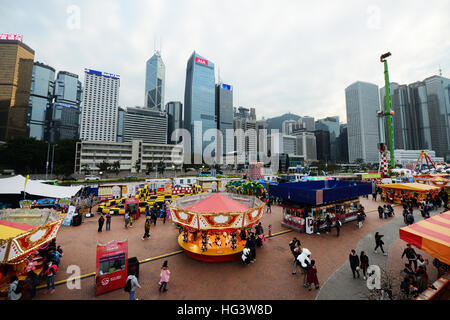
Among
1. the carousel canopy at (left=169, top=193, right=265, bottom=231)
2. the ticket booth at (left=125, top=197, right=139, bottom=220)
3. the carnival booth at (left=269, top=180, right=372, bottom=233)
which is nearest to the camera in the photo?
the carousel canopy at (left=169, top=193, right=265, bottom=231)

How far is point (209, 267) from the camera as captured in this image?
9.09m

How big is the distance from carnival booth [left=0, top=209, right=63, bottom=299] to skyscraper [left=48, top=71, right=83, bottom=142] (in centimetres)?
18634

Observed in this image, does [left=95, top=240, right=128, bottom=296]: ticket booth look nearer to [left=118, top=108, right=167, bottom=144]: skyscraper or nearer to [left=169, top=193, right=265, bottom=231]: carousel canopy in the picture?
[left=169, top=193, right=265, bottom=231]: carousel canopy

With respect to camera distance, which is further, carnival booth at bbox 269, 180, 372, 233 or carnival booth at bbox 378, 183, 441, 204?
carnival booth at bbox 378, 183, 441, 204

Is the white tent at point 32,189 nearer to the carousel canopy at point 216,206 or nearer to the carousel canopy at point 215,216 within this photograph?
the carousel canopy at point 215,216

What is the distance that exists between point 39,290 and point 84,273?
4.83ft

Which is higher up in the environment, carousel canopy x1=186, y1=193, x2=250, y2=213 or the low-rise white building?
the low-rise white building

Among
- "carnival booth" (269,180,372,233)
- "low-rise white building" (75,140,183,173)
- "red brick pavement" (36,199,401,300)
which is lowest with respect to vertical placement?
"red brick pavement" (36,199,401,300)

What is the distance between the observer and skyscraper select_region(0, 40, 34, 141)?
323ft

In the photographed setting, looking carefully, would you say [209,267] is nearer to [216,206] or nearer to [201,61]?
[216,206]

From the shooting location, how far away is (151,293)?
7.04 meters

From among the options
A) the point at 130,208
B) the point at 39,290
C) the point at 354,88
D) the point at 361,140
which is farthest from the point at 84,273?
the point at 354,88

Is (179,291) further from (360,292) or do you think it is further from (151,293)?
(360,292)

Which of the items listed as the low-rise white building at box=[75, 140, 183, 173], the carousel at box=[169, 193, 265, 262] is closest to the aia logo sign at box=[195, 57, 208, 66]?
the low-rise white building at box=[75, 140, 183, 173]
